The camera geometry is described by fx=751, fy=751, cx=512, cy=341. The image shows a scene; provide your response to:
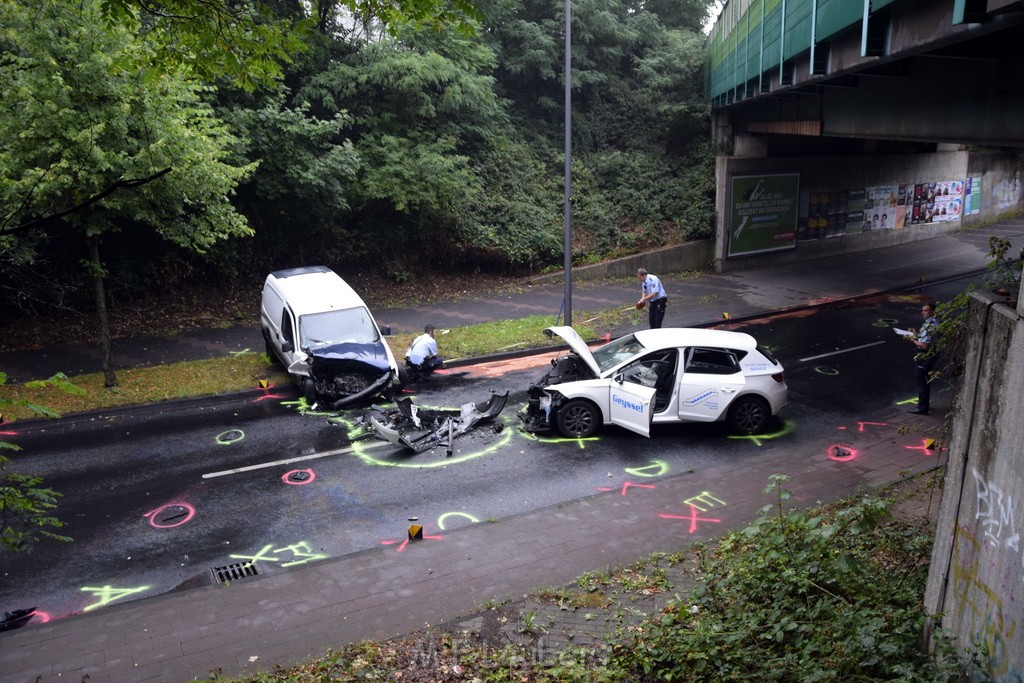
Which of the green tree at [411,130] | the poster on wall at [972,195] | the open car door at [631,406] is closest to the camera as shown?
the open car door at [631,406]

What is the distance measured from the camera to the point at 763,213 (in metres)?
26.0

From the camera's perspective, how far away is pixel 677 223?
2619 centimetres

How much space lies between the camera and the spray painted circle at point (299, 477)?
10148 mm

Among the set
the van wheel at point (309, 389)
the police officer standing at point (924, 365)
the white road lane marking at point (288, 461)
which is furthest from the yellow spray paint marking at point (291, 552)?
the police officer standing at point (924, 365)

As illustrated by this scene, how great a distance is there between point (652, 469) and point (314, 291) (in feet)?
25.9

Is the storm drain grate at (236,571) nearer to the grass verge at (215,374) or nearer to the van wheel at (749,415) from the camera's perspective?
the grass verge at (215,374)

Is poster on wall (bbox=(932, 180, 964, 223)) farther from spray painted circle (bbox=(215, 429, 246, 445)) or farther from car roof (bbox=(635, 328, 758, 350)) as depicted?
spray painted circle (bbox=(215, 429, 246, 445))

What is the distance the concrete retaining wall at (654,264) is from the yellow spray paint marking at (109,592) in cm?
1699

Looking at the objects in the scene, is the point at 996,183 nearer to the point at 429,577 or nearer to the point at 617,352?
the point at 617,352

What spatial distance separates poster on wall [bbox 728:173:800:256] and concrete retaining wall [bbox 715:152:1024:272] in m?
0.23

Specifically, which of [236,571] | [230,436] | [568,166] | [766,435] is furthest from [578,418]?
[568,166]

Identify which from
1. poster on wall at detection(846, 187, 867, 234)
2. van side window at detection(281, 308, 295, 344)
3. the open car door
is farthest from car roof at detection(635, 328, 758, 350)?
poster on wall at detection(846, 187, 867, 234)

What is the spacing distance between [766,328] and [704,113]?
12.3 meters

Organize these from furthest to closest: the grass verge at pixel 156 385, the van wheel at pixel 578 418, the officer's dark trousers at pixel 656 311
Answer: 1. the officer's dark trousers at pixel 656 311
2. the grass verge at pixel 156 385
3. the van wheel at pixel 578 418
